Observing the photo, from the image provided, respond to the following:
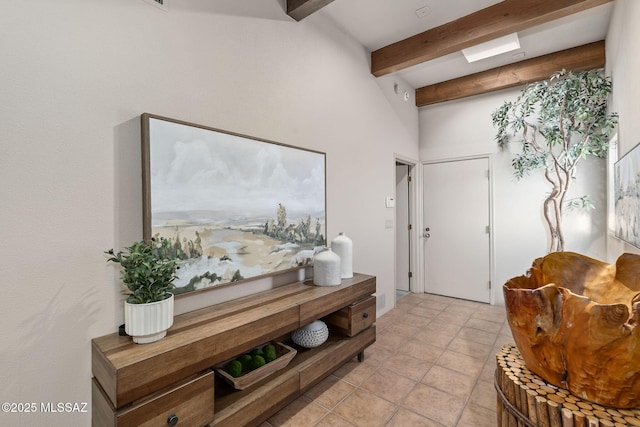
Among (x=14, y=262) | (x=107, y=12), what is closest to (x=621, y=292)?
(x=14, y=262)

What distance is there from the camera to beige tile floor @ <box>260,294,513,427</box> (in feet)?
6.11

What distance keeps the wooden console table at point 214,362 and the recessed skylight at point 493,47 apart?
9.47ft

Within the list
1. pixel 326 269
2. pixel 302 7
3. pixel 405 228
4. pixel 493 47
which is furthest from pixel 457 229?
pixel 302 7

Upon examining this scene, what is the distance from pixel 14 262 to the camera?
1.21 meters

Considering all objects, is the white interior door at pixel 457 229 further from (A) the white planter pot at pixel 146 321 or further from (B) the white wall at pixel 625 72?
(A) the white planter pot at pixel 146 321

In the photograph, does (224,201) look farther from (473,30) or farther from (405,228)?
(405,228)

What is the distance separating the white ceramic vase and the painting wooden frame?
6.10ft

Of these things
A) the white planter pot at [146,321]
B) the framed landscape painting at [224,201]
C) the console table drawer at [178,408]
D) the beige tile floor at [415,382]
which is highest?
the framed landscape painting at [224,201]

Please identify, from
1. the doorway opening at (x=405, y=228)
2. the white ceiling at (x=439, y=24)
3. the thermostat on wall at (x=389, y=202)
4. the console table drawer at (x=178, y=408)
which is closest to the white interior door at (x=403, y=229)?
the doorway opening at (x=405, y=228)

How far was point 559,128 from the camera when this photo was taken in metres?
3.15

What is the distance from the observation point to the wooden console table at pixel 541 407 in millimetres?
900

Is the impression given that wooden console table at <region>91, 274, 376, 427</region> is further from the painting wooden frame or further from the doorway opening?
the doorway opening

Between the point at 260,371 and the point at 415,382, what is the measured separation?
1271mm

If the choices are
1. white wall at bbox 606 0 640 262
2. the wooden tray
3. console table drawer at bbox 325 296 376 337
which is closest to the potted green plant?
the wooden tray
